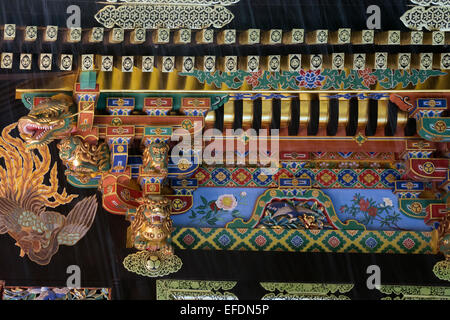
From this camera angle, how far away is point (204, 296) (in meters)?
5.30

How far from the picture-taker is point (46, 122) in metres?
5.16

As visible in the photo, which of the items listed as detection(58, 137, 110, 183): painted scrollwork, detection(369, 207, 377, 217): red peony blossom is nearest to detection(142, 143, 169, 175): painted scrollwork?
detection(58, 137, 110, 183): painted scrollwork

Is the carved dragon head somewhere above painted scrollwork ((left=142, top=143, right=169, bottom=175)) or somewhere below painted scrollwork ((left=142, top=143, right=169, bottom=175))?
above

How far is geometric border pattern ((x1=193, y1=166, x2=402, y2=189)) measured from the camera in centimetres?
581

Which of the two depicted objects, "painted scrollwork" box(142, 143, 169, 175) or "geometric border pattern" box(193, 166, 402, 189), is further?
"geometric border pattern" box(193, 166, 402, 189)

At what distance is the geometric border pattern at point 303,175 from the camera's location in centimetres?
581

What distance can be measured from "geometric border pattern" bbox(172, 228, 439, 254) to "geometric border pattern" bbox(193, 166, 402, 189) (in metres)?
0.39

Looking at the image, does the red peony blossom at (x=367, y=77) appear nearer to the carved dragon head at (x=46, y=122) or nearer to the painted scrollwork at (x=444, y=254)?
the painted scrollwork at (x=444, y=254)

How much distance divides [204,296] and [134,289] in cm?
52

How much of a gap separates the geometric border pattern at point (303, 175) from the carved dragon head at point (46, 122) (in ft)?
3.82

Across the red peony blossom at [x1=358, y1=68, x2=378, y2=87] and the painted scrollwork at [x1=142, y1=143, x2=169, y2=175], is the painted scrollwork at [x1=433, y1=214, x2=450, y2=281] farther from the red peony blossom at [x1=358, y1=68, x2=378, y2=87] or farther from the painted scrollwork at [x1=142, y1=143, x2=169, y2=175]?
the painted scrollwork at [x1=142, y1=143, x2=169, y2=175]

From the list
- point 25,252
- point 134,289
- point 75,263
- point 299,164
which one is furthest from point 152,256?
point 299,164

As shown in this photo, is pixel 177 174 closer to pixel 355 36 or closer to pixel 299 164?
pixel 299 164

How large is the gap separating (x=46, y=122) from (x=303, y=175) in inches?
81.6
